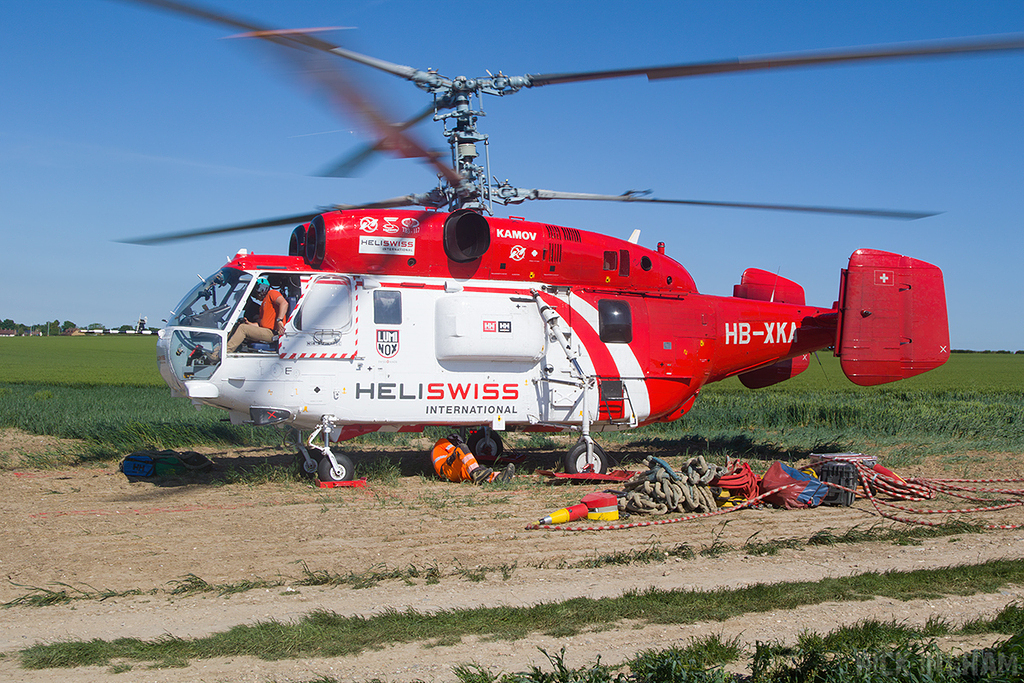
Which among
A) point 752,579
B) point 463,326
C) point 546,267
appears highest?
point 546,267

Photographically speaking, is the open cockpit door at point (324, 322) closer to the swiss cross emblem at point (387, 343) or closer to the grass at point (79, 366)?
the swiss cross emblem at point (387, 343)

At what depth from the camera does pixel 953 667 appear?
4.05m

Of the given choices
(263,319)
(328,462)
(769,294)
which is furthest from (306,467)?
(769,294)

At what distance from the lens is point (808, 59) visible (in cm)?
677

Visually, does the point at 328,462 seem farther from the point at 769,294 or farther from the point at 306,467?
the point at 769,294

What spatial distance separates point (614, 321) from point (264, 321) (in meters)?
5.16

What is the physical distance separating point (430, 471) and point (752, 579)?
690cm

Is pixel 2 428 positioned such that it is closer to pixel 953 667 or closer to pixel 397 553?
pixel 397 553

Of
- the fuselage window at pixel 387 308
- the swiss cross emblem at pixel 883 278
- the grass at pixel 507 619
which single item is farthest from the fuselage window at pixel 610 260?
the grass at pixel 507 619

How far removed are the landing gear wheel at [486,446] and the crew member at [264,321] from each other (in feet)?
14.0

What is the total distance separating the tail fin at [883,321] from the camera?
12.8 metres

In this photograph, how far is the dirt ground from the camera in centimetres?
489

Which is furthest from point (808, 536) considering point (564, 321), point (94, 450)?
point (94, 450)

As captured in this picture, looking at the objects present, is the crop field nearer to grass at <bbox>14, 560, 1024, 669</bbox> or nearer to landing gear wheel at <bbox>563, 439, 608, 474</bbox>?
grass at <bbox>14, 560, 1024, 669</bbox>
